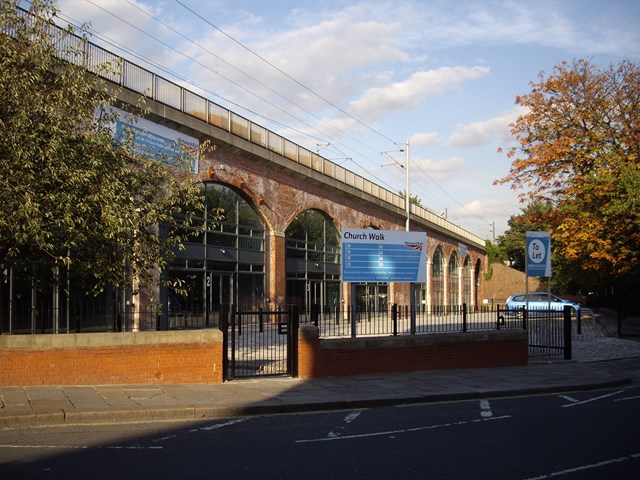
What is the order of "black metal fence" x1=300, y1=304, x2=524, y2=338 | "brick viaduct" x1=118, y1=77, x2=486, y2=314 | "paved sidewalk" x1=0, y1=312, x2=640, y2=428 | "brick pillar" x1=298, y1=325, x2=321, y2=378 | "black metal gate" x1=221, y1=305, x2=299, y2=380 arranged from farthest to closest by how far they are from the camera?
"brick viaduct" x1=118, y1=77, x2=486, y2=314 < "black metal fence" x1=300, y1=304, x2=524, y2=338 < "brick pillar" x1=298, y1=325, x2=321, y2=378 < "black metal gate" x1=221, y1=305, x2=299, y2=380 < "paved sidewalk" x1=0, y1=312, x2=640, y2=428

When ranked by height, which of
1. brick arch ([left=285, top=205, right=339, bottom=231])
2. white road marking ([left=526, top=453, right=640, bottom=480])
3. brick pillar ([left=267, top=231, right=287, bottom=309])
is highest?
brick arch ([left=285, top=205, right=339, bottom=231])

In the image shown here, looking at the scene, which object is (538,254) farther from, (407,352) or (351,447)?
(351,447)

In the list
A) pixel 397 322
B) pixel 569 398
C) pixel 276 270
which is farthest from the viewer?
pixel 276 270

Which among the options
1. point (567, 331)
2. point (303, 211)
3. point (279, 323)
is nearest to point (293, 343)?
point (279, 323)

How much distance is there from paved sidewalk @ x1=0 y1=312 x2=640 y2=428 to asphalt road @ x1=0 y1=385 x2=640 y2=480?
1.44 feet

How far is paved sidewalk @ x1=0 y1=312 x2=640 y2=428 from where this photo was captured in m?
10.0

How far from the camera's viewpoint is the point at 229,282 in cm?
2858

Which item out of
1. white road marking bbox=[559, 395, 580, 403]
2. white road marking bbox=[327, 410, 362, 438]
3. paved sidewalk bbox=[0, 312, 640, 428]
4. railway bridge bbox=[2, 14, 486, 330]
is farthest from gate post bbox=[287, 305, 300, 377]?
white road marking bbox=[559, 395, 580, 403]

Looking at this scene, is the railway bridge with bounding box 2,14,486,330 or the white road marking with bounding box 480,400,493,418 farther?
the railway bridge with bounding box 2,14,486,330

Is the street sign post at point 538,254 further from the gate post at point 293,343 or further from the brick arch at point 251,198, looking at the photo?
the brick arch at point 251,198

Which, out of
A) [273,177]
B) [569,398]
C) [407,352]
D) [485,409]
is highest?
[273,177]

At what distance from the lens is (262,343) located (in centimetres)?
1547

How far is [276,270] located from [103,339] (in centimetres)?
1900

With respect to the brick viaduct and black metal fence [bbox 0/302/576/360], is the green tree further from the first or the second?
the brick viaduct
